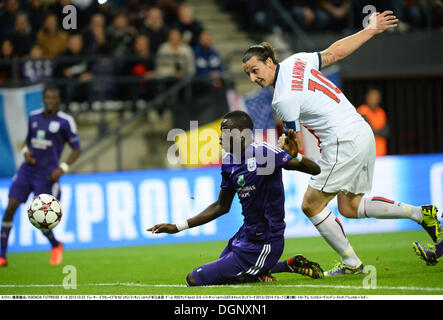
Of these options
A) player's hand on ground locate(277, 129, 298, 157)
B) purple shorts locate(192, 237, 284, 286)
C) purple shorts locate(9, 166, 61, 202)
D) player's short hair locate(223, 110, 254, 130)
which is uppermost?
player's short hair locate(223, 110, 254, 130)

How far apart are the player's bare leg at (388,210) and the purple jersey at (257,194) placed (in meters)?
0.77

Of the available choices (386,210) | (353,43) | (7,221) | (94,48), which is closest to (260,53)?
(353,43)

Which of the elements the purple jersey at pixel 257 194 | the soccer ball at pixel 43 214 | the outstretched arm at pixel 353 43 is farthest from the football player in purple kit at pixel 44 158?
the outstretched arm at pixel 353 43

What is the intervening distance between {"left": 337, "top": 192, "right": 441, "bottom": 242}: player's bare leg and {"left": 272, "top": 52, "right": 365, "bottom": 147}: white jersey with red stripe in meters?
0.63

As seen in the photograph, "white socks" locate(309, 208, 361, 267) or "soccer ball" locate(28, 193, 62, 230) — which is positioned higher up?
"soccer ball" locate(28, 193, 62, 230)

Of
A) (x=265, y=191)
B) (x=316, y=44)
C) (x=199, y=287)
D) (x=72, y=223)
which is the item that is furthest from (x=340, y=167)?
(x=316, y=44)

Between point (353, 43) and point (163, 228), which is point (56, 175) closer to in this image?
point (163, 228)

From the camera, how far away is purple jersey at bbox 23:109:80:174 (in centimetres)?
1015

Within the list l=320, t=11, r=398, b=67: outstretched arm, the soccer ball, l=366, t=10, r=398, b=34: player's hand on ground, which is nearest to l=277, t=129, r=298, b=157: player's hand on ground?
l=320, t=11, r=398, b=67: outstretched arm

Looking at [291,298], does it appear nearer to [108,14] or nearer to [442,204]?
[442,204]

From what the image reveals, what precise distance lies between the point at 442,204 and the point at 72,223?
6214mm

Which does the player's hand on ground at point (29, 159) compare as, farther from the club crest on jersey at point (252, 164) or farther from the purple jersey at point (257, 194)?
the club crest on jersey at point (252, 164)

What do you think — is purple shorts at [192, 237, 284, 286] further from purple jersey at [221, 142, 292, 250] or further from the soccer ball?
the soccer ball

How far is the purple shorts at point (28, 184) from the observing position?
33.0 ft
